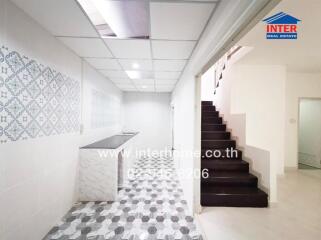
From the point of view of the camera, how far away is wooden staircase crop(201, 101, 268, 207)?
271 cm

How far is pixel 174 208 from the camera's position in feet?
8.84

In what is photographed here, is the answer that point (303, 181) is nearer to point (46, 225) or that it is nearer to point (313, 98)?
point (313, 98)

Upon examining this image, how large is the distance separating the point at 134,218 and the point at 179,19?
262 centimetres

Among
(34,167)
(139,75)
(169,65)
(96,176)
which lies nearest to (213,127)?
(169,65)

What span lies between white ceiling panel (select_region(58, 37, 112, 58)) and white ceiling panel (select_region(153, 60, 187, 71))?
0.90 m

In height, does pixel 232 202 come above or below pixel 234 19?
below

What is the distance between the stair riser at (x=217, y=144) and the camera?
3670mm

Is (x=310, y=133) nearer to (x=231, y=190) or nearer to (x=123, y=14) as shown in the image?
(x=231, y=190)

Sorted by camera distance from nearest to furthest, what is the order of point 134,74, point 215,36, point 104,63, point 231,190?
1. point 215,36
2. point 231,190
3. point 104,63
4. point 134,74

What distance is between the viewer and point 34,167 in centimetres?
182

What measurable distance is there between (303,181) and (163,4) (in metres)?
4.77

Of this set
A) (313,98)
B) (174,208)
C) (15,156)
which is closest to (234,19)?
(15,156)

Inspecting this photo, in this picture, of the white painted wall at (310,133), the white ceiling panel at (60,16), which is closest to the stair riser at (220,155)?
the white ceiling panel at (60,16)

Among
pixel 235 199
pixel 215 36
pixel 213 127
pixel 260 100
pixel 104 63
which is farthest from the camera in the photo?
pixel 213 127
